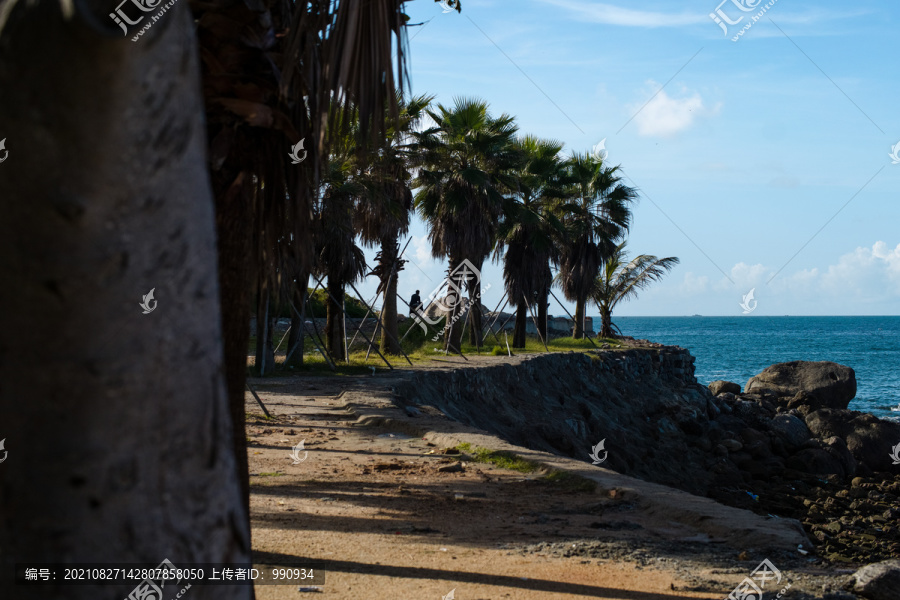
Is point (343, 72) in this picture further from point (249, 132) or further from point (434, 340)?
point (434, 340)

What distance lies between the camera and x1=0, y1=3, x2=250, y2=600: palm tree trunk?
6.03ft

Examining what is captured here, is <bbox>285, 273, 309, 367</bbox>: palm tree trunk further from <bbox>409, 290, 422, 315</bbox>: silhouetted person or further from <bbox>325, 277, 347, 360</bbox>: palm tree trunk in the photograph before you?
<bbox>409, 290, 422, 315</bbox>: silhouetted person

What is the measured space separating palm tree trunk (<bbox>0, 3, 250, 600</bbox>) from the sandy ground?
3.53 meters

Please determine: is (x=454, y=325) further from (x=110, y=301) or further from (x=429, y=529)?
(x=110, y=301)

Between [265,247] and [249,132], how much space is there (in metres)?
1.02

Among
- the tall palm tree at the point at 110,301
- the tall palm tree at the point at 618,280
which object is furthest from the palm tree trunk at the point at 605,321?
the tall palm tree at the point at 110,301

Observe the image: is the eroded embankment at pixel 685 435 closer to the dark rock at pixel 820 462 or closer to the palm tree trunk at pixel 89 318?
the dark rock at pixel 820 462

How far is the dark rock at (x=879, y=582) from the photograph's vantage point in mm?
4949

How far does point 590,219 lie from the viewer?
3684 cm

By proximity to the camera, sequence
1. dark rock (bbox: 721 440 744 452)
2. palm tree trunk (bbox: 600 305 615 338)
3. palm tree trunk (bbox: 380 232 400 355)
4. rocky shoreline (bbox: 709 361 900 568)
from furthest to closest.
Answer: palm tree trunk (bbox: 600 305 615 338), palm tree trunk (bbox: 380 232 400 355), dark rock (bbox: 721 440 744 452), rocky shoreline (bbox: 709 361 900 568)

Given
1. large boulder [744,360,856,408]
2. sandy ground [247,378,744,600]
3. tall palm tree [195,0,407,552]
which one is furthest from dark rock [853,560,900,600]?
large boulder [744,360,856,408]

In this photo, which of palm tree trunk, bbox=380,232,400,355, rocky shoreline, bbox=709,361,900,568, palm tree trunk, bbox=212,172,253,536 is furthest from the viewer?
palm tree trunk, bbox=380,232,400,355

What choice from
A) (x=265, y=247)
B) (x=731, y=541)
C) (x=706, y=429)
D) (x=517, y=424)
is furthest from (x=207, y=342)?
(x=706, y=429)

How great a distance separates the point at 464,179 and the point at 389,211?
375 cm
